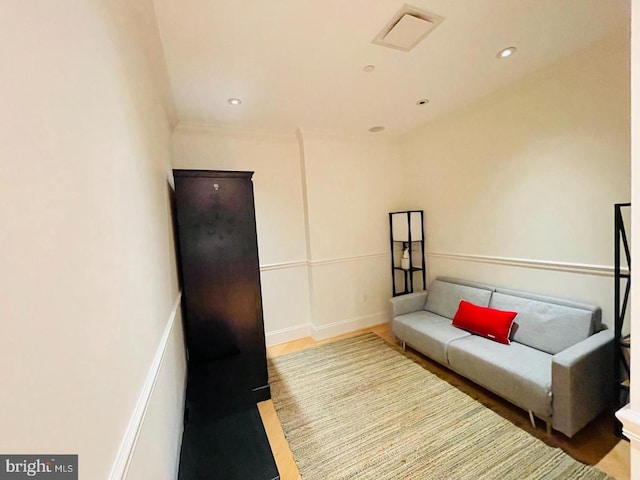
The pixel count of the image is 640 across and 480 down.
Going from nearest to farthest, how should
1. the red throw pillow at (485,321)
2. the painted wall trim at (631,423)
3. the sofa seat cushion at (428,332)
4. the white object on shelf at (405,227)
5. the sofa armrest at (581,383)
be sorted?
the painted wall trim at (631,423) < the sofa armrest at (581,383) < the red throw pillow at (485,321) < the sofa seat cushion at (428,332) < the white object on shelf at (405,227)

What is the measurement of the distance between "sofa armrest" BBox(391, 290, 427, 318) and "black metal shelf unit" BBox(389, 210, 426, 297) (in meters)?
0.39

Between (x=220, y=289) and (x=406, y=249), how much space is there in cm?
256

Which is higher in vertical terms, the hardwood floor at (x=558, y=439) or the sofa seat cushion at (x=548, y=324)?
the sofa seat cushion at (x=548, y=324)

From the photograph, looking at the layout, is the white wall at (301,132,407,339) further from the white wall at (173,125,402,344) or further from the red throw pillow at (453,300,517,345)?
the red throw pillow at (453,300,517,345)

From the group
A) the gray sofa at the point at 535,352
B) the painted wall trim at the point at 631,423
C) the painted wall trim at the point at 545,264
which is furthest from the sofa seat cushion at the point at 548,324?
the painted wall trim at the point at 631,423

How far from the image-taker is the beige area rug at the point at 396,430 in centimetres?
158

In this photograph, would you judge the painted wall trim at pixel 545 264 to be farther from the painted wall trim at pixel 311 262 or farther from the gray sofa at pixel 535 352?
the painted wall trim at pixel 311 262

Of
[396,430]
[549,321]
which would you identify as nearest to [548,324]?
[549,321]

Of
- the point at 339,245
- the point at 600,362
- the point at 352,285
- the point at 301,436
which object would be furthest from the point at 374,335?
the point at 600,362

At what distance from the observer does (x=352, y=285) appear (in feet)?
12.1

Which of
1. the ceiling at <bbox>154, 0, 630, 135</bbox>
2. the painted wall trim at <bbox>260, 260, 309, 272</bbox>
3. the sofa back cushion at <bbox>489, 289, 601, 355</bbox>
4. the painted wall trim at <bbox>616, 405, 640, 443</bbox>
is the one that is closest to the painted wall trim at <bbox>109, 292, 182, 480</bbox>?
the painted wall trim at <bbox>616, 405, 640, 443</bbox>

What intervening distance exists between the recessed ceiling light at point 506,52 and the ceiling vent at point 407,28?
0.70 metres

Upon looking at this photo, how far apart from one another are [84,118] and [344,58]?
1802 mm

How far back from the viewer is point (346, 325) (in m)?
3.63
